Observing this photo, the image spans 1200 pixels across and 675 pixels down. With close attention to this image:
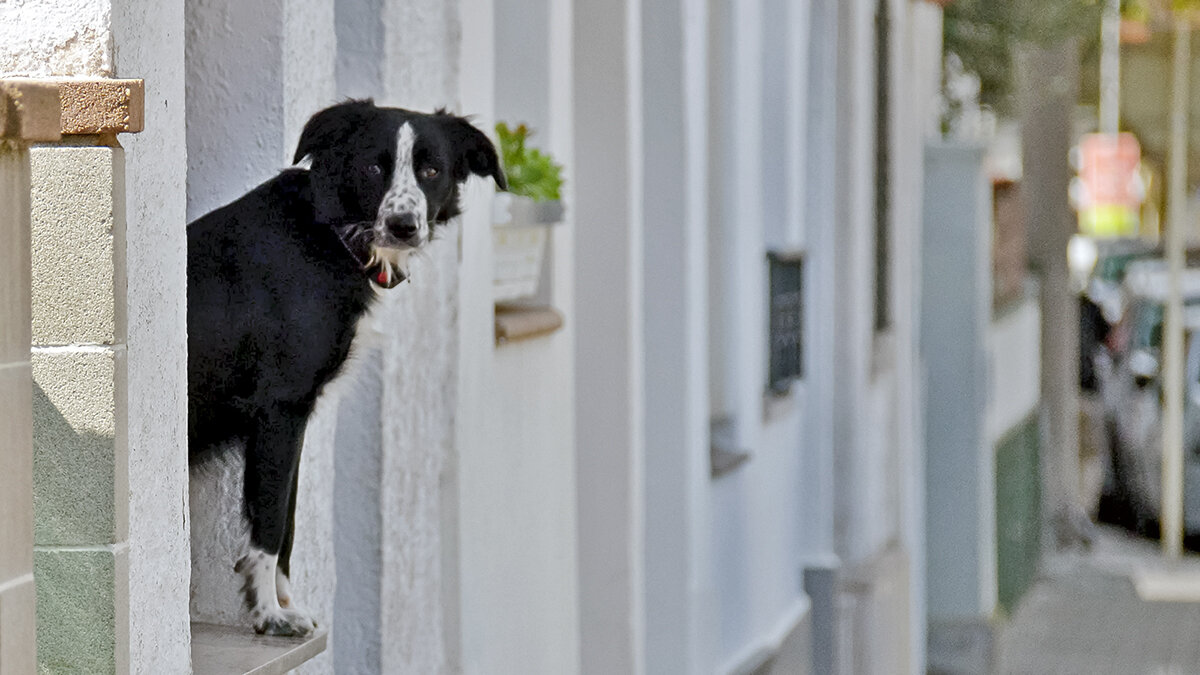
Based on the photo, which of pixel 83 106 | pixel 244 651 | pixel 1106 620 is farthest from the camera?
pixel 1106 620

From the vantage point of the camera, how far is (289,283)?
2990mm

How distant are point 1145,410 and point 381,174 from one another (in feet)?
44.7

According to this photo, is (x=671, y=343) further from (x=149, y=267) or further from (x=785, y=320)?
(x=149, y=267)

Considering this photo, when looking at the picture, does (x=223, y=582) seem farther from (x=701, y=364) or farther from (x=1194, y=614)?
(x=1194, y=614)

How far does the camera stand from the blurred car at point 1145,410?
15.0 metres

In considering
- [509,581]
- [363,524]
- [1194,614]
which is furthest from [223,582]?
[1194,614]

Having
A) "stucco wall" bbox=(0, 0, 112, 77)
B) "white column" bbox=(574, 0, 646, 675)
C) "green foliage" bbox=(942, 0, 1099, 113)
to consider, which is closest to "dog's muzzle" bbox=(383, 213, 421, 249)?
"stucco wall" bbox=(0, 0, 112, 77)

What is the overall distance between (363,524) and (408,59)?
0.88m

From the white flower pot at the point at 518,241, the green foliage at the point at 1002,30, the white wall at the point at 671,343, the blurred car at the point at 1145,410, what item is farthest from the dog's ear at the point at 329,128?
the blurred car at the point at 1145,410

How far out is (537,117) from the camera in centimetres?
492

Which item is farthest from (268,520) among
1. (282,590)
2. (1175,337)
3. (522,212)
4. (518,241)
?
(1175,337)

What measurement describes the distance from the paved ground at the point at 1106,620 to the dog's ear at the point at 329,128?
8.43 m

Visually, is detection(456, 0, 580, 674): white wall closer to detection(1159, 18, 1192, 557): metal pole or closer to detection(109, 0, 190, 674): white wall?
detection(109, 0, 190, 674): white wall

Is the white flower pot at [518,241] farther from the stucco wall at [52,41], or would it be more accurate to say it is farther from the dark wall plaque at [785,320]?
the dark wall plaque at [785,320]
